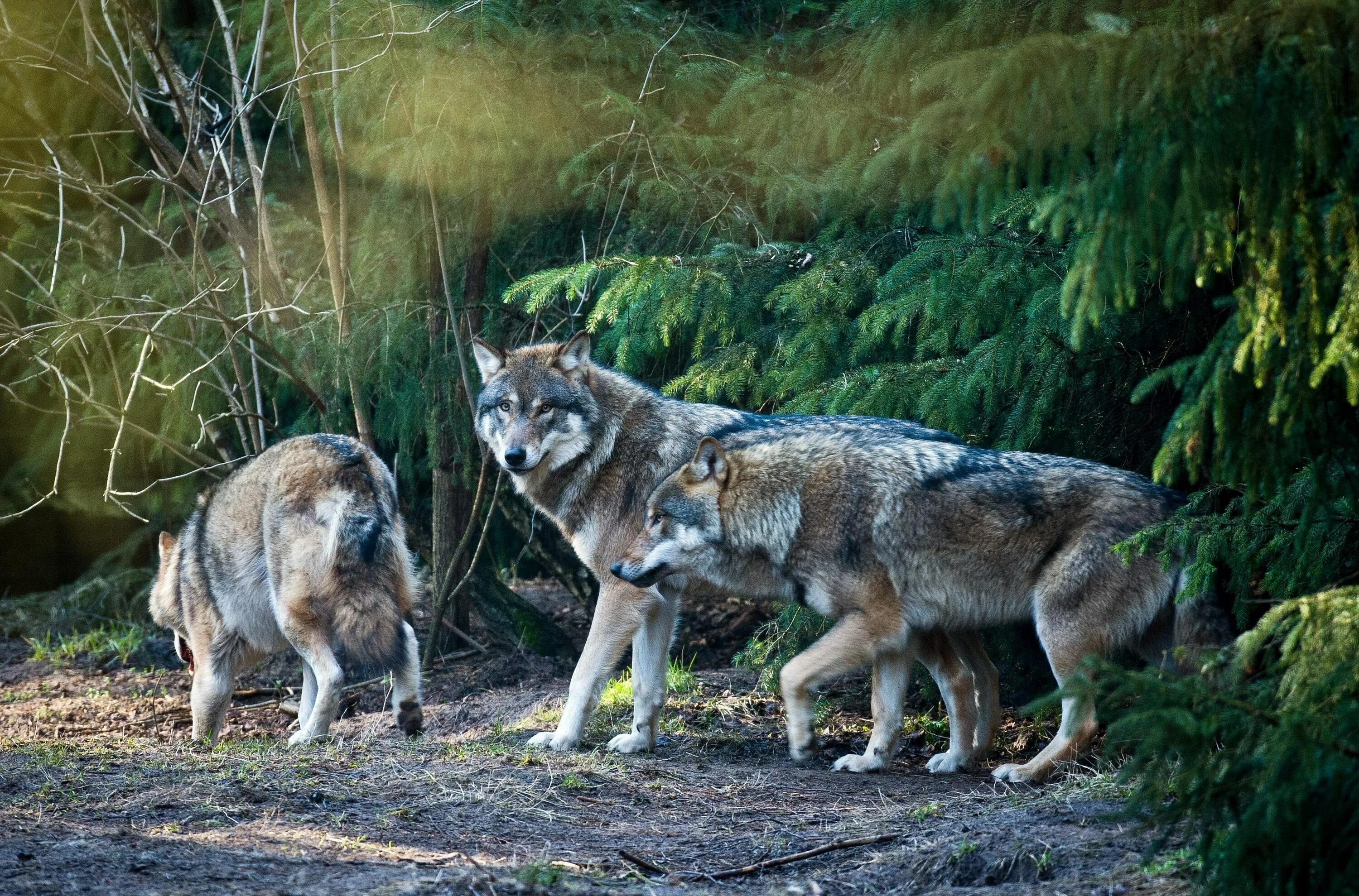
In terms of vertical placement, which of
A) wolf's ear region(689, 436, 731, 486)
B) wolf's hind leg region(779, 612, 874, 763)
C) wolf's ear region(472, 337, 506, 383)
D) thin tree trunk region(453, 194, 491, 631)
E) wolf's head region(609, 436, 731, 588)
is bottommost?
wolf's hind leg region(779, 612, 874, 763)

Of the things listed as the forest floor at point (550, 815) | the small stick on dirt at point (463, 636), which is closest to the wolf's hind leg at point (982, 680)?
the forest floor at point (550, 815)

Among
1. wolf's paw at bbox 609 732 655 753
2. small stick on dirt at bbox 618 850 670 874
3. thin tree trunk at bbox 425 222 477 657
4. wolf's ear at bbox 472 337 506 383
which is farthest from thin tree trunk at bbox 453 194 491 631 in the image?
small stick on dirt at bbox 618 850 670 874

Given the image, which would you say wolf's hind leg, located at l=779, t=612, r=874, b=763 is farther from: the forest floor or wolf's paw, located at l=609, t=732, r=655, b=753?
wolf's paw, located at l=609, t=732, r=655, b=753

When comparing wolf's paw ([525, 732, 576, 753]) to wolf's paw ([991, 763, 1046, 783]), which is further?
wolf's paw ([525, 732, 576, 753])

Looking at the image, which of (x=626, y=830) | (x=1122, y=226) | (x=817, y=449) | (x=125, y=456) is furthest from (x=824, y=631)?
(x=125, y=456)

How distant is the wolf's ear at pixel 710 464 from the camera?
633 centimetres

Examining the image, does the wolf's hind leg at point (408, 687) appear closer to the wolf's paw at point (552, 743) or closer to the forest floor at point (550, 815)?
the forest floor at point (550, 815)

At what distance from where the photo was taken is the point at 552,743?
638cm

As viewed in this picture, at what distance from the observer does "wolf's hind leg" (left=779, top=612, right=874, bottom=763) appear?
5949 mm

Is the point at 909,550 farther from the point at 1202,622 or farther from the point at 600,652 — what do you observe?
the point at 600,652

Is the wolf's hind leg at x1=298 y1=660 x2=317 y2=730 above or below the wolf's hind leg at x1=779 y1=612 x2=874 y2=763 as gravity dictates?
below

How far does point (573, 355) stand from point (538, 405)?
0.38m

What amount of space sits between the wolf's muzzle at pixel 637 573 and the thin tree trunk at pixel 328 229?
284cm

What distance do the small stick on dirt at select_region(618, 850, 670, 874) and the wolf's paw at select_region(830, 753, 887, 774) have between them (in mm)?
2201
